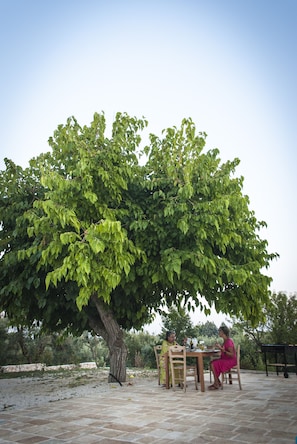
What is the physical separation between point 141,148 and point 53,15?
8.20 metres

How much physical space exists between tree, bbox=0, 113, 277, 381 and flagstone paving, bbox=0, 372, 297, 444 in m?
2.13

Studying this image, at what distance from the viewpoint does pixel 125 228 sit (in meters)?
9.00

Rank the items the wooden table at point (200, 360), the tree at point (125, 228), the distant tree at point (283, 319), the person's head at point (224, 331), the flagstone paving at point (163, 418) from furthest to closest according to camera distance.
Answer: the distant tree at point (283, 319) < the person's head at point (224, 331) < the wooden table at point (200, 360) < the tree at point (125, 228) < the flagstone paving at point (163, 418)

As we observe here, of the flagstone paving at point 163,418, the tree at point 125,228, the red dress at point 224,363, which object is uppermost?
the tree at point 125,228

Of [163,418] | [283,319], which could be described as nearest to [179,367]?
[163,418]

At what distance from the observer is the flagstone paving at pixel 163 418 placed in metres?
4.32

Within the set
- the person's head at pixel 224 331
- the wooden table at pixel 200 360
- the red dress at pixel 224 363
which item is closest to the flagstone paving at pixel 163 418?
the wooden table at pixel 200 360

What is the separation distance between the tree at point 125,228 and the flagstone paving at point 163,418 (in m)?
2.13

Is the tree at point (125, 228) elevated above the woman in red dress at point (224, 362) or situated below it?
above

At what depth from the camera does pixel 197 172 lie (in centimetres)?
902

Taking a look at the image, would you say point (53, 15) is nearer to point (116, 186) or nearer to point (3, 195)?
point (3, 195)

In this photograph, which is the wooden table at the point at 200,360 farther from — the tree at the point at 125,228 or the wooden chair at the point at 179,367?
the tree at the point at 125,228

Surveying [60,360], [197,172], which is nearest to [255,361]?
[197,172]

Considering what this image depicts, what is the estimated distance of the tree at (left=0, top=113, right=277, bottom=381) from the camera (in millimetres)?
7426
